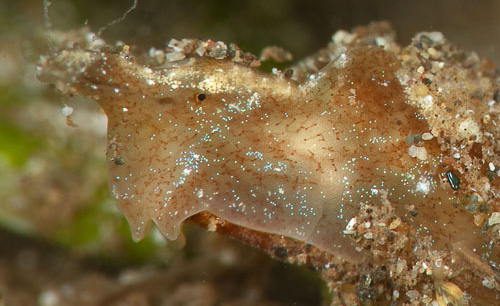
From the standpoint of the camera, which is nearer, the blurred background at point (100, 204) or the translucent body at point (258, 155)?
the translucent body at point (258, 155)

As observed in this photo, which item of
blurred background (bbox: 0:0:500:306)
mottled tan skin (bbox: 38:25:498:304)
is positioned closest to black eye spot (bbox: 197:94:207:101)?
mottled tan skin (bbox: 38:25:498:304)

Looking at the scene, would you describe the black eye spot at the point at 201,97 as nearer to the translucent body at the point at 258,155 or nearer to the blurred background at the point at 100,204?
the translucent body at the point at 258,155

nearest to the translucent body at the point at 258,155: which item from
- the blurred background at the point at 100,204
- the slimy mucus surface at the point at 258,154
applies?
the slimy mucus surface at the point at 258,154

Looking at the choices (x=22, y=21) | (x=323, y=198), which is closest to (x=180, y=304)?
(x=323, y=198)

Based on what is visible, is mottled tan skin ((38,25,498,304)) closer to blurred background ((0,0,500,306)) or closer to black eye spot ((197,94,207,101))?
black eye spot ((197,94,207,101))

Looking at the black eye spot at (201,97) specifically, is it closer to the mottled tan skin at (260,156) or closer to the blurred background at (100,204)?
the mottled tan skin at (260,156)

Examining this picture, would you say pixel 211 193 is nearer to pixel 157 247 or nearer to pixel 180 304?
pixel 180 304
